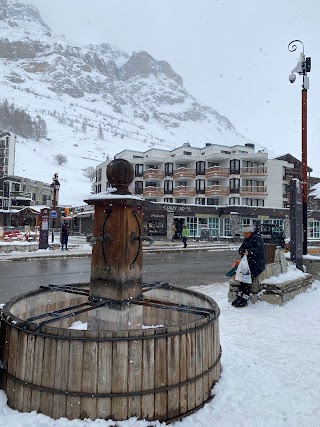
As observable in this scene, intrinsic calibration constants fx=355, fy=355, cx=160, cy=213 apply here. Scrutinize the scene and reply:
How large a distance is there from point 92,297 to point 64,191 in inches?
3210

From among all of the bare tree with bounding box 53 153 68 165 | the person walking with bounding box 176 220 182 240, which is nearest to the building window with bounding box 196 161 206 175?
the person walking with bounding box 176 220 182 240

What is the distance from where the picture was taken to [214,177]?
48.6 m

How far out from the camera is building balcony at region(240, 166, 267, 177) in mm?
47500

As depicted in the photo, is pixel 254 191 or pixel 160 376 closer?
pixel 160 376

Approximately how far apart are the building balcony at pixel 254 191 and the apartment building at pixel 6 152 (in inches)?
1409

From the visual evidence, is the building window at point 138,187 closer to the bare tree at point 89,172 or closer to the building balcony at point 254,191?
the building balcony at point 254,191

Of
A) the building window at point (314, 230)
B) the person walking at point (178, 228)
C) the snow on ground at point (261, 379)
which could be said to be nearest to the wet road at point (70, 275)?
the snow on ground at point (261, 379)

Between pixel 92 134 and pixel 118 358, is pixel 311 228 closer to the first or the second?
pixel 118 358

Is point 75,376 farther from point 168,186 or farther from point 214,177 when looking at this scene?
point 168,186

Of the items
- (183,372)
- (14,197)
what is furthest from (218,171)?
(183,372)

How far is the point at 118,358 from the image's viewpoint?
3184 mm

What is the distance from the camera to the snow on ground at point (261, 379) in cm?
329

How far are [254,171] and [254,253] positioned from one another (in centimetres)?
4215

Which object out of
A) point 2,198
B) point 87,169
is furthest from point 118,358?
point 87,169
